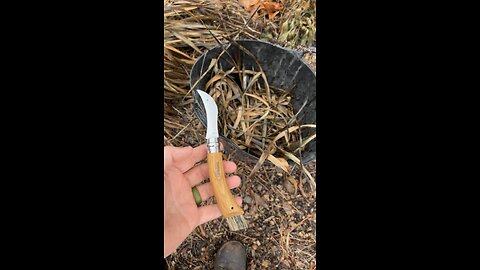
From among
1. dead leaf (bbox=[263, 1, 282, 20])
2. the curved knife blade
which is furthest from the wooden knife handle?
dead leaf (bbox=[263, 1, 282, 20])

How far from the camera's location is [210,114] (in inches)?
53.6

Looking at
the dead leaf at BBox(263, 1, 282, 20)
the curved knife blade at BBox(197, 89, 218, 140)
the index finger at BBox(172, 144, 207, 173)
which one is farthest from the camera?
the dead leaf at BBox(263, 1, 282, 20)

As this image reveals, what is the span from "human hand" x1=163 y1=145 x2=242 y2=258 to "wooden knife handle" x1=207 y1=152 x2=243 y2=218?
0.12 metres

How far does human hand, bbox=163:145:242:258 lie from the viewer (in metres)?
1.44

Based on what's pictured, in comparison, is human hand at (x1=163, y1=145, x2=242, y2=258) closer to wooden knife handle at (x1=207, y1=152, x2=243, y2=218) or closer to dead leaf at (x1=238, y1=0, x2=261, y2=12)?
wooden knife handle at (x1=207, y1=152, x2=243, y2=218)

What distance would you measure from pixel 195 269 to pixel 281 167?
20.3 inches

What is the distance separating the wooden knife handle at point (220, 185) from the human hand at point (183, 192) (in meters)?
0.12

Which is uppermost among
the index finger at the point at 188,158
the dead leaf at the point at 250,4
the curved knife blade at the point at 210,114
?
the dead leaf at the point at 250,4

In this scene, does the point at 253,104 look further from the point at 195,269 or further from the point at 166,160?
the point at 195,269

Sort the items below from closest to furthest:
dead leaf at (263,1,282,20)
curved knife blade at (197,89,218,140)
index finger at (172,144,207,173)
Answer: curved knife blade at (197,89,218,140)
index finger at (172,144,207,173)
dead leaf at (263,1,282,20)

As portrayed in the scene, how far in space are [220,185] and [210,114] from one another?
0.77 feet

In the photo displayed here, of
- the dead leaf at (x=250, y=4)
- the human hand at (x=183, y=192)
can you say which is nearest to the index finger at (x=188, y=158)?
the human hand at (x=183, y=192)

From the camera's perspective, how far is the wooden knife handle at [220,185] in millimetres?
1354

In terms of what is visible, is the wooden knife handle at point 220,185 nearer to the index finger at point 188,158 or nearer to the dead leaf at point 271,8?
the index finger at point 188,158
